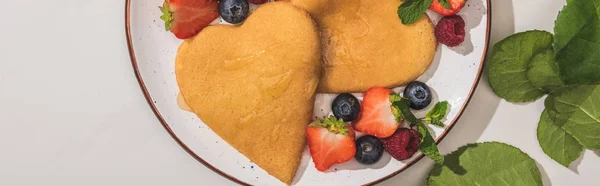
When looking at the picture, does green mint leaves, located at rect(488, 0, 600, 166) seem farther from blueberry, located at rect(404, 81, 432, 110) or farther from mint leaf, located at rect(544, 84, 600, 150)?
blueberry, located at rect(404, 81, 432, 110)

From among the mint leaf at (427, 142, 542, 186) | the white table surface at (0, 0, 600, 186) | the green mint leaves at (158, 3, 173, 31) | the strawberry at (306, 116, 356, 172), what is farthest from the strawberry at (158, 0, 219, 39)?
the mint leaf at (427, 142, 542, 186)

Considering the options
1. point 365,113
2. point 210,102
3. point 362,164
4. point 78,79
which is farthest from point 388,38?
point 78,79

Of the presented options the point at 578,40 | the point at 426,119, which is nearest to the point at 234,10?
the point at 426,119

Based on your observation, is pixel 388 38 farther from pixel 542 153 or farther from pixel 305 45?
pixel 542 153

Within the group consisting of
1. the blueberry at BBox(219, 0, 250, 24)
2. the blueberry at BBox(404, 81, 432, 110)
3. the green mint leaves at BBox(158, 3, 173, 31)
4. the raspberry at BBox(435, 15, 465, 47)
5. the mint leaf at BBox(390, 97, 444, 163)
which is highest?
the raspberry at BBox(435, 15, 465, 47)

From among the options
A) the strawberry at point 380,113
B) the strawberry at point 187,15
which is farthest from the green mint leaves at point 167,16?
the strawberry at point 380,113

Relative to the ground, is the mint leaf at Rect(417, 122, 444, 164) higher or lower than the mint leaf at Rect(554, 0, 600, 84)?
lower
